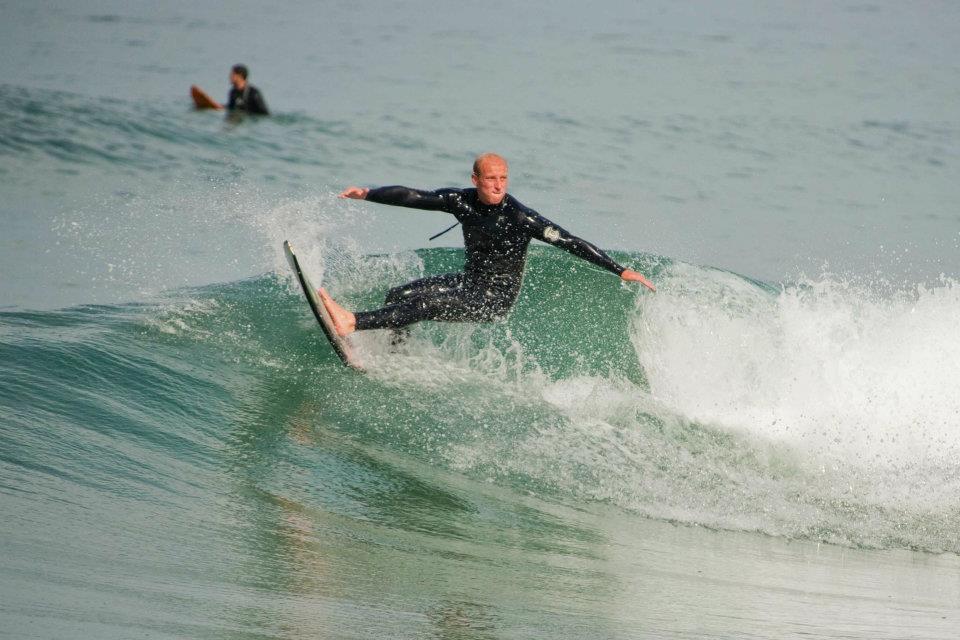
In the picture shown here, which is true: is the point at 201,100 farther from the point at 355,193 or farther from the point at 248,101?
the point at 355,193

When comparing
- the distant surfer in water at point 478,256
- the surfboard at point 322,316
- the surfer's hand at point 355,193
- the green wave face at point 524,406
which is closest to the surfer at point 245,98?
the green wave face at point 524,406

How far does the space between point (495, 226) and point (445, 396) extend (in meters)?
1.23

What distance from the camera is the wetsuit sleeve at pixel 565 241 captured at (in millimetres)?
7727

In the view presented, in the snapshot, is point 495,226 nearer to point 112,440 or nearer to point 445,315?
point 445,315

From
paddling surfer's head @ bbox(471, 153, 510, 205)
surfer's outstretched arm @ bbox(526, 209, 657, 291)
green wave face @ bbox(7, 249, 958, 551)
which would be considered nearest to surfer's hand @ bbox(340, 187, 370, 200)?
paddling surfer's head @ bbox(471, 153, 510, 205)

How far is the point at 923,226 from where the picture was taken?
1728 centimetres

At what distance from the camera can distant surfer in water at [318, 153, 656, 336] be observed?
25.1ft

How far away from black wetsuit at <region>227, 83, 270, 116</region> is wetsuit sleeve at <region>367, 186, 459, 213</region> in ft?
51.4

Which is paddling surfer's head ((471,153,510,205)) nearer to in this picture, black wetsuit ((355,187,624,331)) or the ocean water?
black wetsuit ((355,187,624,331))

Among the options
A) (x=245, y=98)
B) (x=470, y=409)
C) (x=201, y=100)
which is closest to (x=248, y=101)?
(x=245, y=98)

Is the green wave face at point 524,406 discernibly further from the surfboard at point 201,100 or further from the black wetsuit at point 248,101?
the surfboard at point 201,100

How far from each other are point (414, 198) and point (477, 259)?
0.63 metres

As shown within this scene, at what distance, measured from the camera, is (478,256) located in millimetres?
8008

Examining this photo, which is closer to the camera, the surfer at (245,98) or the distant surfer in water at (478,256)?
the distant surfer in water at (478,256)
